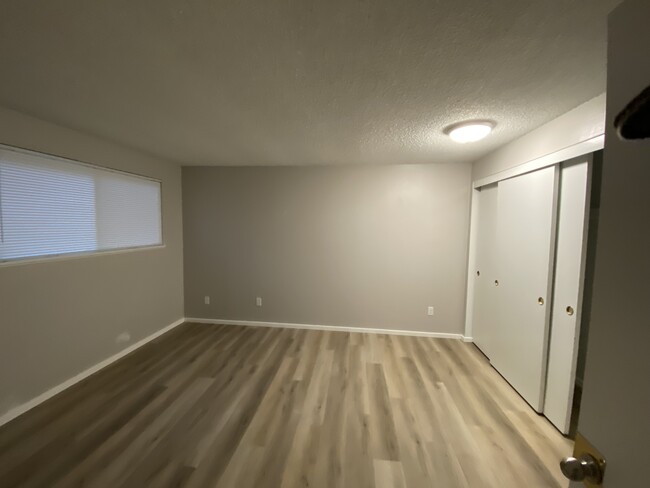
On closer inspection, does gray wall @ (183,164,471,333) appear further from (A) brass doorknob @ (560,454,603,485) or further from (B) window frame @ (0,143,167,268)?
(A) brass doorknob @ (560,454,603,485)

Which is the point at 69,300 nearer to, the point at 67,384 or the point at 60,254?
the point at 60,254

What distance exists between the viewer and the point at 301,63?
1333mm

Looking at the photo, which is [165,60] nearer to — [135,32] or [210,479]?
[135,32]

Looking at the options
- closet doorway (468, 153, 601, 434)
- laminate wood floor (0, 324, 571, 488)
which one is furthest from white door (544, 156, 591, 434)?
laminate wood floor (0, 324, 571, 488)

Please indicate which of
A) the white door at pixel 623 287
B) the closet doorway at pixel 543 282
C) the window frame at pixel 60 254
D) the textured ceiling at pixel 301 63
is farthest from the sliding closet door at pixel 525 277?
the window frame at pixel 60 254

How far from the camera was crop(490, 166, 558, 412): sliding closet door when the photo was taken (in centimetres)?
210

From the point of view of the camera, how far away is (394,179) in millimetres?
3598

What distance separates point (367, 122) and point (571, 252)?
175 centimetres

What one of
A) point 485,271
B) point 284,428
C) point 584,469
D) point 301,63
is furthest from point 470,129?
point 284,428

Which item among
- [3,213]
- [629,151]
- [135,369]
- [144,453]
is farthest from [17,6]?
[135,369]

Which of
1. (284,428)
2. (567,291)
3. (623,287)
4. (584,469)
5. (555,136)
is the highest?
(555,136)

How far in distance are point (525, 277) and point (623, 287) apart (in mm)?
2102

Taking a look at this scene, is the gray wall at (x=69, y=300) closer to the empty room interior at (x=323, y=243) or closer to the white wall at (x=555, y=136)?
the empty room interior at (x=323, y=243)

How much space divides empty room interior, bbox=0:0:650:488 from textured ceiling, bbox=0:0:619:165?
0.6 inches
